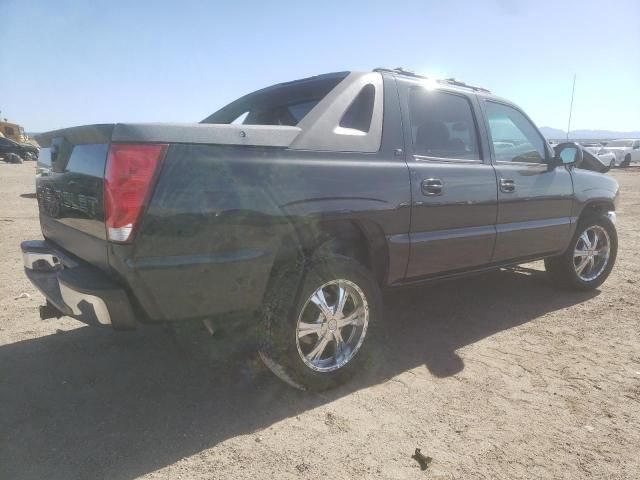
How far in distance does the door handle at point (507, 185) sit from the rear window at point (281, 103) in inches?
60.4

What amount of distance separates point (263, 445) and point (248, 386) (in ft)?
1.95

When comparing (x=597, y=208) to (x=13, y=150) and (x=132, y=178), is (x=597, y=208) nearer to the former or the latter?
Result: (x=132, y=178)

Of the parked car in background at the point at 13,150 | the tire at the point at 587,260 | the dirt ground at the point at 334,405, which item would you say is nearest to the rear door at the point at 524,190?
the tire at the point at 587,260

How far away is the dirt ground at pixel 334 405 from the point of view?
219 centimetres

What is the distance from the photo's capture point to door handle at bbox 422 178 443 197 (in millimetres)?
3117

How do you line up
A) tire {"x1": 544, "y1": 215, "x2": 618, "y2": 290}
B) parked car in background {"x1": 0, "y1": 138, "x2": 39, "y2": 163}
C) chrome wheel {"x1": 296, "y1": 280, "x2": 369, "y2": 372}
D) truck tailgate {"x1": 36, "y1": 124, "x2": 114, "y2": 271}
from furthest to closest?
parked car in background {"x1": 0, "y1": 138, "x2": 39, "y2": 163} → tire {"x1": 544, "y1": 215, "x2": 618, "y2": 290} → chrome wheel {"x1": 296, "y1": 280, "x2": 369, "y2": 372} → truck tailgate {"x1": 36, "y1": 124, "x2": 114, "y2": 271}

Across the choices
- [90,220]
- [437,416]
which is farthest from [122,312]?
[437,416]

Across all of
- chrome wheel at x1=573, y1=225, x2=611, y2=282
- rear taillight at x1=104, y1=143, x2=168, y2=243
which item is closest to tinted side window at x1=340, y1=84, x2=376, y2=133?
rear taillight at x1=104, y1=143, x2=168, y2=243

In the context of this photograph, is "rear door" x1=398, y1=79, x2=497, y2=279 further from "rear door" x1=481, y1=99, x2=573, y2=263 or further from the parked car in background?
the parked car in background

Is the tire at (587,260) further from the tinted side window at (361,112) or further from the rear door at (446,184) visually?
the tinted side window at (361,112)

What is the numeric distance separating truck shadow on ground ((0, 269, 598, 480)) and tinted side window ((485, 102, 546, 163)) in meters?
1.38

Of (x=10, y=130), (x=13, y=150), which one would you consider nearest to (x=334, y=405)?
(x=13, y=150)

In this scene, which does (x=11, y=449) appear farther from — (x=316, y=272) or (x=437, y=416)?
(x=437, y=416)

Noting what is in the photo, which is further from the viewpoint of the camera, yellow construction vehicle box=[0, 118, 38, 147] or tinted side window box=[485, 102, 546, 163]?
yellow construction vehicle box=[0, 118, 38, 147]
